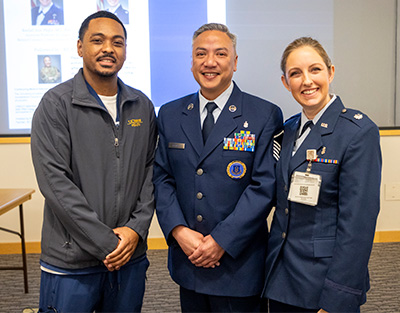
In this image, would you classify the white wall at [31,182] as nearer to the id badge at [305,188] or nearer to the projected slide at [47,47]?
the projected slide at [47,47]

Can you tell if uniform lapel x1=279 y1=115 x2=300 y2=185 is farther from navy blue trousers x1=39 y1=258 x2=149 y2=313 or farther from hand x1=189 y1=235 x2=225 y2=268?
navy blue trousers x1=39 y1=258 x2=149 y2=313

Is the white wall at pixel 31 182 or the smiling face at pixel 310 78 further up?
the smiling face at pixel 310 78

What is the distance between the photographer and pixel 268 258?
164 cm

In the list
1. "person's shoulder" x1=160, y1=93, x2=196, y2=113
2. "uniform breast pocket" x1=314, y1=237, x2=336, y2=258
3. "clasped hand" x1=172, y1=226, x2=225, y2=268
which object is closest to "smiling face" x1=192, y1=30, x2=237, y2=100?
"person's shoulder" x1=160, y1=93, x2=196, y2=113

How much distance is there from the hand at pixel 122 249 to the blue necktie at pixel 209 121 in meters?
0.49

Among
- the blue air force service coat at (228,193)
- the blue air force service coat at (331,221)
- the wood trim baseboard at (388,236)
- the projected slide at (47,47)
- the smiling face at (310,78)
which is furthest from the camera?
the wood trim baseboard at (388,236)

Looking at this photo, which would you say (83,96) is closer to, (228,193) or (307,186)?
(228,193)

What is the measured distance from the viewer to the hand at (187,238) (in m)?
1.67

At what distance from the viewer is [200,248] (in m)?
1.65

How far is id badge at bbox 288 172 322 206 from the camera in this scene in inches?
57.2

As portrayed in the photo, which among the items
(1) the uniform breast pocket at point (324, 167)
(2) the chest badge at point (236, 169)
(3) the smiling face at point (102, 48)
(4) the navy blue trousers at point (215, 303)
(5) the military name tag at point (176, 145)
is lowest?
(4) the navy blue trousers at point (215, 303)

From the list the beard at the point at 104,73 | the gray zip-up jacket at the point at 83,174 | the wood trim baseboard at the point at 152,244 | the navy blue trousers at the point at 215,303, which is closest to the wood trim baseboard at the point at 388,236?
the wood trim baseboard at the point at 152,244

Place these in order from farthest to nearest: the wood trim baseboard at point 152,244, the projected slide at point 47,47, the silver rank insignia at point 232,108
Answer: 1. the wood trim baseboard at point 152,244
2. the projected slide at point 47,47
3. the silver rank insignia at point 232,108

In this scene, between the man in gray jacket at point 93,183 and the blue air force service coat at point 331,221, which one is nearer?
the blue air force service coat at point 331,221
